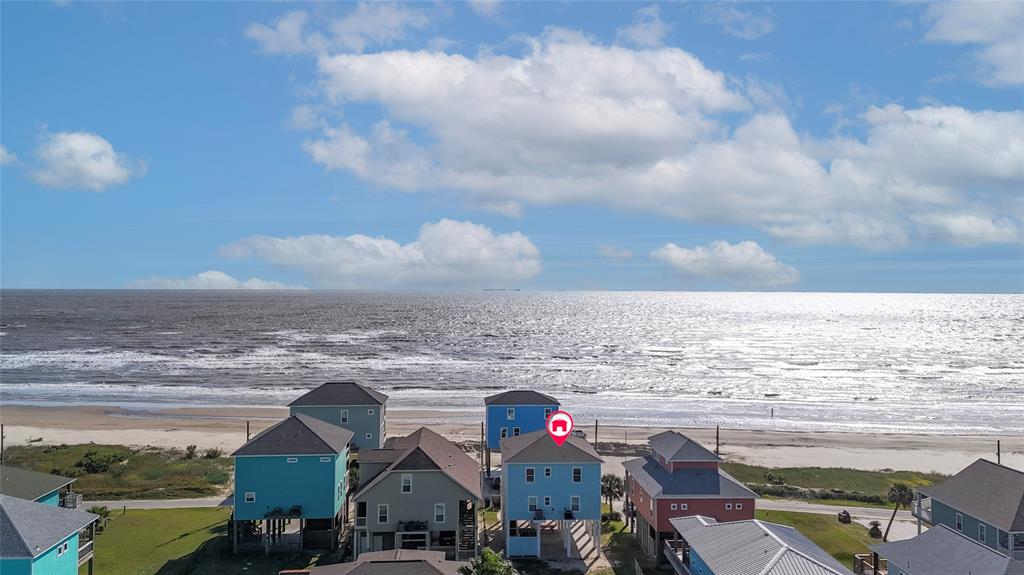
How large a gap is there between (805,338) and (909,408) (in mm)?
109668

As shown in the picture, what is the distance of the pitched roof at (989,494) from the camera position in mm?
30609

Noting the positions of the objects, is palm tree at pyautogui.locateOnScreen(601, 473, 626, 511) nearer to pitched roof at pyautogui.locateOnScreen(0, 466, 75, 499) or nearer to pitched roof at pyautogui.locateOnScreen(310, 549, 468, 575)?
pitched roof at pyautogui.locateOnScreen(310, 549, 468, 575)

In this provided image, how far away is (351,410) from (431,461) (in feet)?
64.0

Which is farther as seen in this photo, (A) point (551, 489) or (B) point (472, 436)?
(B) point (472, 436)

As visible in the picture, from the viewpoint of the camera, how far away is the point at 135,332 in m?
179

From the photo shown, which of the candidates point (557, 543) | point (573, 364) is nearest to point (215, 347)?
point (573, 364)

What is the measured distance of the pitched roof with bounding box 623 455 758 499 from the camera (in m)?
35.6

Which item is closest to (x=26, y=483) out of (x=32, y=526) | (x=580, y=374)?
(x=32, y=526)

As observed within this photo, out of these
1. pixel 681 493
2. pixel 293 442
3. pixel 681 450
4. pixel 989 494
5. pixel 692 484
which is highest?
pixel 293 442

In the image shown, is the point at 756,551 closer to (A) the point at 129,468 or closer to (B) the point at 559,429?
(B) the point at 559,429

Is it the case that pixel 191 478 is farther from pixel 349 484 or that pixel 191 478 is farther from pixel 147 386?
pixel 147 386

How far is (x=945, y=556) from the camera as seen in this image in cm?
2636

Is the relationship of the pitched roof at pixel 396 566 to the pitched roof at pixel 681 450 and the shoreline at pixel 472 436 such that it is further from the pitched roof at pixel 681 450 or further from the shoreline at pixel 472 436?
the shoreline at pixel 472 436

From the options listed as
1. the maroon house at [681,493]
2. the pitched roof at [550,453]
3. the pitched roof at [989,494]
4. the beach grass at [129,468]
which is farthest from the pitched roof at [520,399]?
the pitched roof at [989,494]
